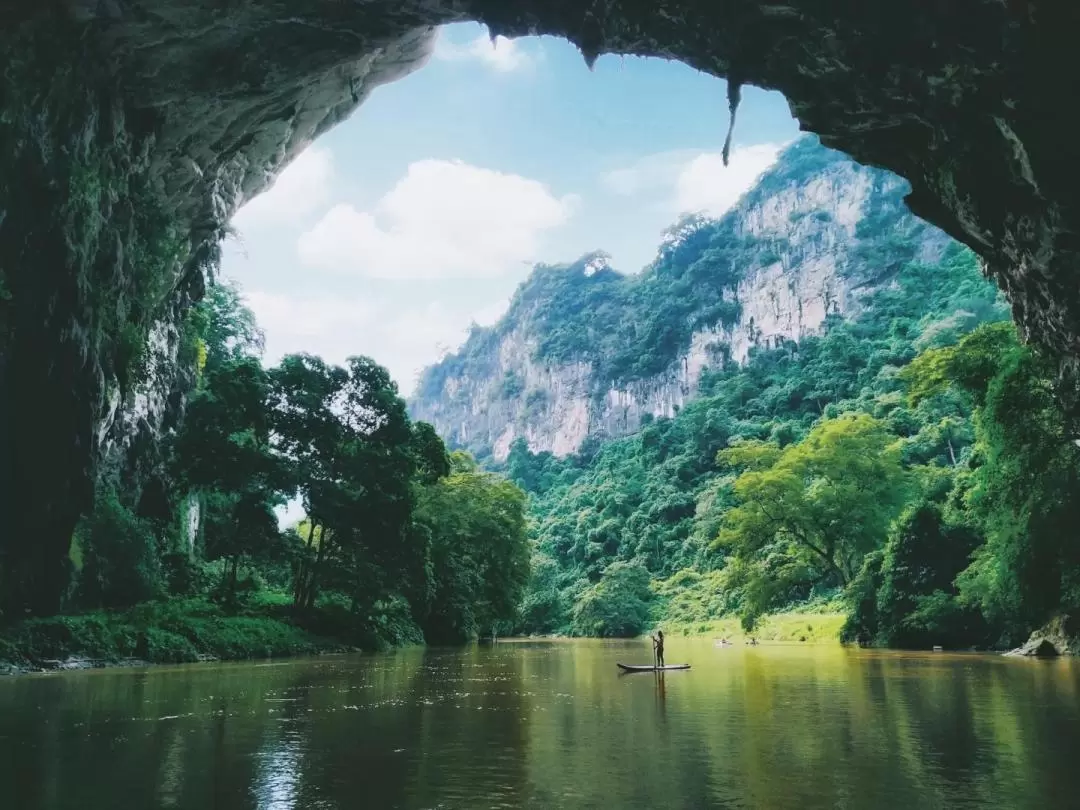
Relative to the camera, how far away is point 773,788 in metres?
5.69

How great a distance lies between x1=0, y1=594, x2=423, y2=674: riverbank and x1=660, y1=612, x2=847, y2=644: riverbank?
1849 cm

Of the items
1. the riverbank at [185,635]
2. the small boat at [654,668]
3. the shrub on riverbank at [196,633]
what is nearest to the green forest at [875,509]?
the small boat at [654,668]

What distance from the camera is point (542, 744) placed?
801cm

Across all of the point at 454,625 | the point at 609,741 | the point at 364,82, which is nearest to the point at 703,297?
the point at 454,625

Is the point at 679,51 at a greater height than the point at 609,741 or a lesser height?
greater

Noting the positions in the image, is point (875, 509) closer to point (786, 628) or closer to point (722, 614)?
point (786, 628)

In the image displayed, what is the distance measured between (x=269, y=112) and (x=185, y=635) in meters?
14.4

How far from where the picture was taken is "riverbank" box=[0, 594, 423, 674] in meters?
17.5

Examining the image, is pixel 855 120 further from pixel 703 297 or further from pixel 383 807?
pixel 703 297

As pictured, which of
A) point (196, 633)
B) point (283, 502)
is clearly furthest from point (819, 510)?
point (196, 633)

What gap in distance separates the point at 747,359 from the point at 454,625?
285 feet

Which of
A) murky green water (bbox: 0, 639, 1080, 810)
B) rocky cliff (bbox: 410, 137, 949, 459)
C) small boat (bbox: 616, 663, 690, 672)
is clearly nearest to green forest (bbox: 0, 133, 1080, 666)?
murky green water (bbox: 0, 639, 1080, 810)

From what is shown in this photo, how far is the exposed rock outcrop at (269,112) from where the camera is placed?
13453 millimetres

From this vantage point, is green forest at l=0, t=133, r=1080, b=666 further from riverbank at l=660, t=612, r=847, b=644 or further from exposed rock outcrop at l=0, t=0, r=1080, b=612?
exposed rock outcrop at l=0, t=0, r=1080, b=612
